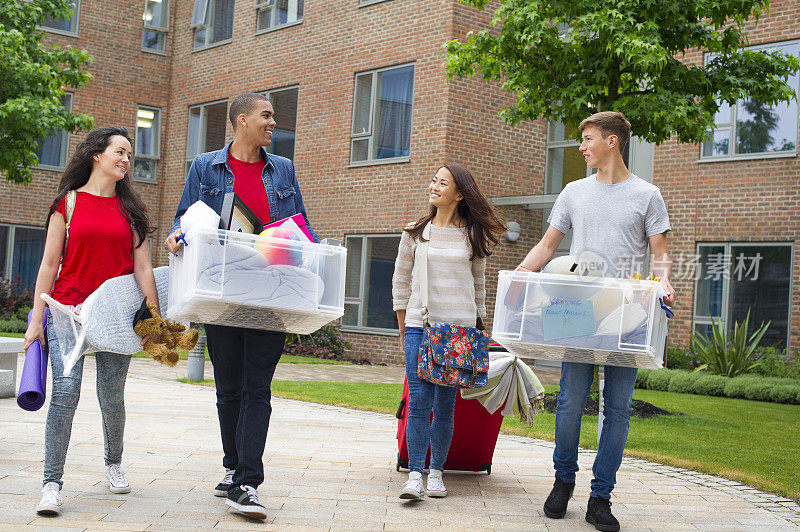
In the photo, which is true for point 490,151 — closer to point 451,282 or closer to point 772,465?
point 772,465

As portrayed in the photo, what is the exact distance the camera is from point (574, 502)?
531cm

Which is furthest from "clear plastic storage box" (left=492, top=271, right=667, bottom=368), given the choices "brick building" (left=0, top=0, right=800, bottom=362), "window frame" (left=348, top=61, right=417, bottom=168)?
"window frame" (left=348, top=61, right=417, bottom=168)

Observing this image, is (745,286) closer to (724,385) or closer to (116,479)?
(724,385)

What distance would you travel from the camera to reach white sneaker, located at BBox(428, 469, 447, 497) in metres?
5.21

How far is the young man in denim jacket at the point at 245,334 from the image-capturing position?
4547 mm

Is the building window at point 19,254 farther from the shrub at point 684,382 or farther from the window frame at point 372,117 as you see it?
the shrub at point 684,382

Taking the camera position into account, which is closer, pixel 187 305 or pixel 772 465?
pixel 187 305

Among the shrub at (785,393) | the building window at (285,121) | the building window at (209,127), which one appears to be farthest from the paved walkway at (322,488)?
the building window at (209,127)

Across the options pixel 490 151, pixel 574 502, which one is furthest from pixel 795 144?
pixel 574 502

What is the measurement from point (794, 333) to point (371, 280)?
24.7ft

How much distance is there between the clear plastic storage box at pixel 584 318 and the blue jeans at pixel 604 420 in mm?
218

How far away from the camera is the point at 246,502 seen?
441 cm

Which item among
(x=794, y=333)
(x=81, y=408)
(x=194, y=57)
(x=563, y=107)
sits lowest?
(x=81, y=408)

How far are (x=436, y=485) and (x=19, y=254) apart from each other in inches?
729
